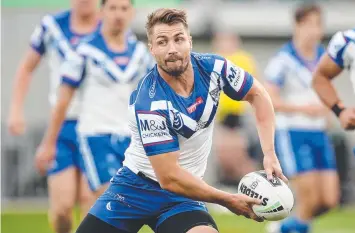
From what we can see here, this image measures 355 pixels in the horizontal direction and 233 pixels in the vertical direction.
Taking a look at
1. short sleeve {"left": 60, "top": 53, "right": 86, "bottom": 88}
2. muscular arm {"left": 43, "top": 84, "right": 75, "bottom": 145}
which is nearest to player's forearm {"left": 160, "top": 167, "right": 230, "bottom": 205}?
muscular arm {"left": 43, "top": 84, "right": 75, "bottom": 145}

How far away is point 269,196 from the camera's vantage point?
6.01 meters

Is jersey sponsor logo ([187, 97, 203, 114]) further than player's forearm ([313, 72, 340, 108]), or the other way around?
player's forearm ([313, 72, 340, 108])

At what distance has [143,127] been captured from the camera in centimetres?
622

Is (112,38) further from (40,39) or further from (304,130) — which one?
(304,130)

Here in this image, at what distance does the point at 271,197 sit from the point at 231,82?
861mm

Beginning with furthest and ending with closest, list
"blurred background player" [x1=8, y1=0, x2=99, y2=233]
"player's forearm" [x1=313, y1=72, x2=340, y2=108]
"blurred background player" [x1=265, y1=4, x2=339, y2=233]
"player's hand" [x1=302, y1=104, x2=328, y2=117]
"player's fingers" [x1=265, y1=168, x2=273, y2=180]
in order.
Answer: "blurred background player" [x1=265, y1=4, x2=339, y2=233], "player's hand" [x1=302, y1=104, x2=328, y2=117], "blurred background player" [x1=8, y1=0, x2=99, y2=233], "player's forearm" [x1=313, y1=72, x2=340, y2=108], "player's fingers" [x1=265, y1=168, x2=273, y2=180]

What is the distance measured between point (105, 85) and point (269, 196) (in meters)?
2.86

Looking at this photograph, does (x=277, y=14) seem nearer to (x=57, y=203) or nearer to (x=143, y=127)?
(x=57, y=203)

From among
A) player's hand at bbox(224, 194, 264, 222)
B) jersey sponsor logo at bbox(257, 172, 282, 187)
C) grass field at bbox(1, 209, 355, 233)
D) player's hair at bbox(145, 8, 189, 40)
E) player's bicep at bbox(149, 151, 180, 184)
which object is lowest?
grass field at bbox(1, 209, 355, 233)

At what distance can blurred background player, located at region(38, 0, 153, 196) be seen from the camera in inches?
333

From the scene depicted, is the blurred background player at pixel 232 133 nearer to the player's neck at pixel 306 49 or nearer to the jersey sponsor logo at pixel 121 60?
the player's neck at pixel 306 49

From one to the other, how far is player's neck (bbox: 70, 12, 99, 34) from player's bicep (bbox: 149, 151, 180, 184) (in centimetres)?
355

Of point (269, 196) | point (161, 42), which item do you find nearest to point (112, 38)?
point (161, 42)

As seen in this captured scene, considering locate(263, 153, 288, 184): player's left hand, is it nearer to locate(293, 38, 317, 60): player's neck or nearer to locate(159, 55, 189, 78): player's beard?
locate(159, 55, 189, 78): player's beard
